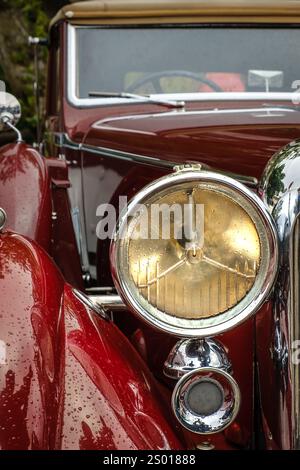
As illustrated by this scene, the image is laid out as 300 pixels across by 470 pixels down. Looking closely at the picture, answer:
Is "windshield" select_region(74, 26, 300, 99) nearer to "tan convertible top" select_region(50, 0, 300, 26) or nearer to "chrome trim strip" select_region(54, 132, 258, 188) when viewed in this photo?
"tan convertible top" select_region(50, 0, 300, 26)

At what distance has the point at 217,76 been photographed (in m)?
3.06

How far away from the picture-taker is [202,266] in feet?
4.98

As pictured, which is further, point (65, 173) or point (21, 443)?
point (65, 173)

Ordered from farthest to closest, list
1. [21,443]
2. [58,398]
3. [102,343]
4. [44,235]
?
[44,235] → [102,343] → [58,398] → [21,443]

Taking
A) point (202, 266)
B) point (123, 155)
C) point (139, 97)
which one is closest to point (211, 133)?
point (123, 155)

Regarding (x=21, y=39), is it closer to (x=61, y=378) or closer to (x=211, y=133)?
(x=211, y=133)

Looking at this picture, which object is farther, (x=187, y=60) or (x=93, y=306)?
(x=187, y=60)

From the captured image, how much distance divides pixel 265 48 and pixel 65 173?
1.02m

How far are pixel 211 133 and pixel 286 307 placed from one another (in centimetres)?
98

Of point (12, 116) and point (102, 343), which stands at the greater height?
point (12, 116)

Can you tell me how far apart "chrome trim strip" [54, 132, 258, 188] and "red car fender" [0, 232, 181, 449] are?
31.0 inches

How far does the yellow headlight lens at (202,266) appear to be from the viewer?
150 cm

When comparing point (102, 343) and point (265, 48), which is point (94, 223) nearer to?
point (265, 48)

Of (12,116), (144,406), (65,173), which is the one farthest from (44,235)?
(144,406)
